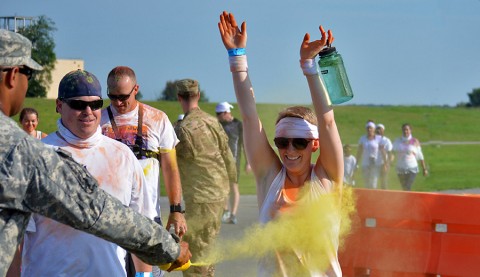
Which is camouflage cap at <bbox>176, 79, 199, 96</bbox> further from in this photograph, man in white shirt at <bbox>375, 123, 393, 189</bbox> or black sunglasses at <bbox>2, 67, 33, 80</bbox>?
man in white shirt at <bbox>375, 123, 393, 189</bbox>

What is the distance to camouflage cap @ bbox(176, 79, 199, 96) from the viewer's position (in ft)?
30.3

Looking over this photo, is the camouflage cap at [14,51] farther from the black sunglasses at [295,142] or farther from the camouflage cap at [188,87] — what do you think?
the camouflage cap at [188,87]

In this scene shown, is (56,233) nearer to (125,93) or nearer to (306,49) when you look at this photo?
(306,49)

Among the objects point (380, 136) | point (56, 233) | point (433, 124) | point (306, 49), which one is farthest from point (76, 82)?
point (433, 124)

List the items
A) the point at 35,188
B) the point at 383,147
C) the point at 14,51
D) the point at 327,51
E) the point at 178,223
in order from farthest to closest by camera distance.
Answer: the point at 383,147, the point at 178,223, the point at 327,51, the point at 14,51, the point at 35,188

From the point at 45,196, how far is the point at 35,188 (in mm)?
52

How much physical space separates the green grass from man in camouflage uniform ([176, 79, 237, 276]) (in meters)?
9.66

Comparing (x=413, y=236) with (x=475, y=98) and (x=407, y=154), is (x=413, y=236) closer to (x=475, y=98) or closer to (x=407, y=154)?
(x=407, y=154)

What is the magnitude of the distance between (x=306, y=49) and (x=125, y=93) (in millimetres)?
2455

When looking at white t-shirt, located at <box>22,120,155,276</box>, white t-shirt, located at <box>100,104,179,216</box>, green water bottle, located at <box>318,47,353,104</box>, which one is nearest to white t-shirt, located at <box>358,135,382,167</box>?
white t-shirt, located at <box>100,104,179,216</box>

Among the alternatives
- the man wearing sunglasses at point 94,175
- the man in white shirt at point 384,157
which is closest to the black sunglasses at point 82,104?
the man wearing sunglasses at point 94,175

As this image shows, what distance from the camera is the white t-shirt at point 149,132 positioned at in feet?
21.9

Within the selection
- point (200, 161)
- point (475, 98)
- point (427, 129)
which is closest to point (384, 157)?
point (200, 161)

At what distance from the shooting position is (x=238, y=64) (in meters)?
4.79
